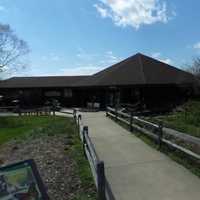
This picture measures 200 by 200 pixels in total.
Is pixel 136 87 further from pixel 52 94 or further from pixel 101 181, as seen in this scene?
pixel 101 181

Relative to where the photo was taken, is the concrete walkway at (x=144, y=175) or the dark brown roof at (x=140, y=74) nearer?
the concrete walkway at (x=144, y=175)

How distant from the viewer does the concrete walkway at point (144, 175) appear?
7224 mm

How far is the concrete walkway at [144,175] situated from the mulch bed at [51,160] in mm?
965

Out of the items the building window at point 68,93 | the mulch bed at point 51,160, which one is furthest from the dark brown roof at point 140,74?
the mulch bed at point 51,160

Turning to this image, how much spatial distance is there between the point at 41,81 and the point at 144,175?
4445 centimetres

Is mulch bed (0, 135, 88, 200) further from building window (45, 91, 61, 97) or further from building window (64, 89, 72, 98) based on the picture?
building window (45, 91, 61, 97)

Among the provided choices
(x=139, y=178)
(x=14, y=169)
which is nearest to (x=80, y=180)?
(x=139, y=178)

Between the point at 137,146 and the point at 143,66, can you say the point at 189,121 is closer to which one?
the point at 137,146

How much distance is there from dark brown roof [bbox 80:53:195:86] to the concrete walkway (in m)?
23.4

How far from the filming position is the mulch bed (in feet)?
26.8

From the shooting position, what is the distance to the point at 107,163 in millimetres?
10258

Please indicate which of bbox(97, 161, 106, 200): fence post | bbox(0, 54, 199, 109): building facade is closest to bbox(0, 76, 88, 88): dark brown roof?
bbox(0, 54, 199, 109): building facade

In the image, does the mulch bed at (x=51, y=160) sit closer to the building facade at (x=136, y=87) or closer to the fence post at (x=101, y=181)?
the fence post at (x=101, y=181)

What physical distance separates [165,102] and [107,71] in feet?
25.7
